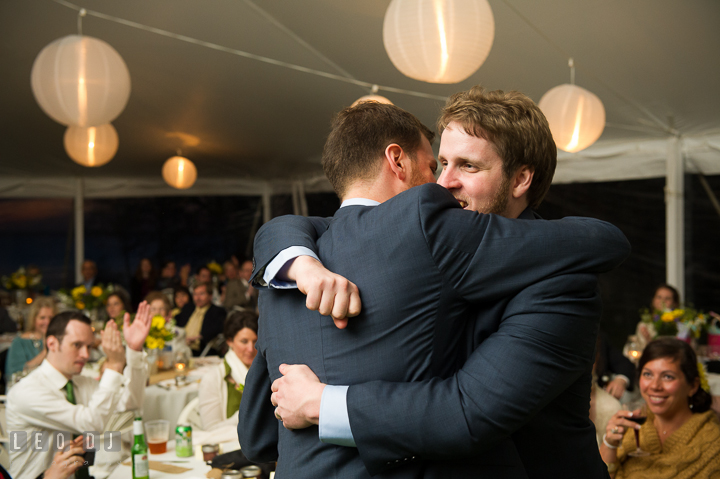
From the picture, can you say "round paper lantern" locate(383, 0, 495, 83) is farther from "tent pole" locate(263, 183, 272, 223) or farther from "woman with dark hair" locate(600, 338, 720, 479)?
"tent pole" locate(263, 183, 272, 223)

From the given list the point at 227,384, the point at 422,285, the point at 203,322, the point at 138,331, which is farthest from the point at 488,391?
the point at 203,322

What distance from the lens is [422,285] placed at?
39.2 inches

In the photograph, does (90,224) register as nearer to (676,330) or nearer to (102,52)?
(102,52)

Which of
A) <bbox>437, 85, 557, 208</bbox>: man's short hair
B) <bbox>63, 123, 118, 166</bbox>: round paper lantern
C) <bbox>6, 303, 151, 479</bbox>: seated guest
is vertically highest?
<bbox>63, 123, 118, 166</bbox>: round paper lantern

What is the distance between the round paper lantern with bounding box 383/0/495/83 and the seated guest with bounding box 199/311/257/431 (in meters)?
2.02

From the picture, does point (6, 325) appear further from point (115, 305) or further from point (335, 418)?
point (335, 418)

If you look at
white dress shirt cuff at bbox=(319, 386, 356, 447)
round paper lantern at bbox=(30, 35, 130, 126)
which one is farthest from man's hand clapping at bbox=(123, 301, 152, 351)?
white dress shirt cuff at bbox=(319, 386, 356, 447)

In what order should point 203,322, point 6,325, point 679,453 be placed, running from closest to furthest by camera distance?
1. point 679,453
2. point 203,322
3. point 6,325

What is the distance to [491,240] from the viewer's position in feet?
3.29

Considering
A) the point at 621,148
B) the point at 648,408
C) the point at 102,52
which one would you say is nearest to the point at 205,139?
the point at 102,52

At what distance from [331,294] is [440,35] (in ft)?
8.17

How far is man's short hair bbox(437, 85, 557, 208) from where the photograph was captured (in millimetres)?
1246

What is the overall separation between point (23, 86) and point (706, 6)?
6.87 metres

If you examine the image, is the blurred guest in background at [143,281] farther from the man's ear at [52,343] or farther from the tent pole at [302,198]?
the man's ear at [52,343]
